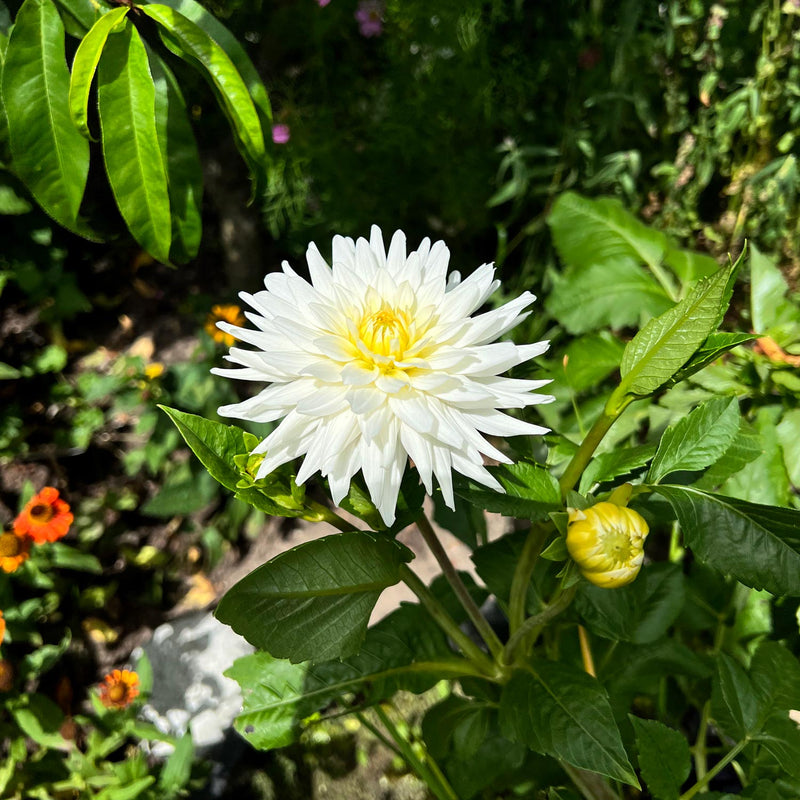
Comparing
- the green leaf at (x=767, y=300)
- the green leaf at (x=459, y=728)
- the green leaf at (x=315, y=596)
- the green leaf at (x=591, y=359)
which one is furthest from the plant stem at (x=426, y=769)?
the green leaf at (x=767, y=300)

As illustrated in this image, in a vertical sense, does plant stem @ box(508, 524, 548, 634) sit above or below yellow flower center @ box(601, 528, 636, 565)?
below

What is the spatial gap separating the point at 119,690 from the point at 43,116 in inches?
32.2

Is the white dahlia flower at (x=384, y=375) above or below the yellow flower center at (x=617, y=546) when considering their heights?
above

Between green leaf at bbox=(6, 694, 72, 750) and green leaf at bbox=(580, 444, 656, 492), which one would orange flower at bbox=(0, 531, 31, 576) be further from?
green leaf at bbox=(580, 444, 656, 492)

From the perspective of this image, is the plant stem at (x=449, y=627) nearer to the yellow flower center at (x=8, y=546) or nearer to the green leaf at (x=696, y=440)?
the green leaf at (x=696, y=440)

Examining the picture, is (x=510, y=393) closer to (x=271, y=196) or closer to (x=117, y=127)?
(x=117, y=127)

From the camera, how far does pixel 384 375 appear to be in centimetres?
46

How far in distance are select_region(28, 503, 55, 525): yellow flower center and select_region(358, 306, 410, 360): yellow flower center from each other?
0.78m

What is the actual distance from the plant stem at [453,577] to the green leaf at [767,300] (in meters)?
0.57

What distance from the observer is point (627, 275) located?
3.01 feet

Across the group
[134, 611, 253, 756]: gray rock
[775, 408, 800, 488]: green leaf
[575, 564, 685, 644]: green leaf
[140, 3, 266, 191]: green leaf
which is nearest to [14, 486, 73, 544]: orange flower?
[134, 611, 253, 756]: gray rock

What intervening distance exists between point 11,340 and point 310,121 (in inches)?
36.2

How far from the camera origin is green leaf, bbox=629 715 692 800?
0.57 metres

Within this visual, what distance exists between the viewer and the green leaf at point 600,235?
0.96 m
